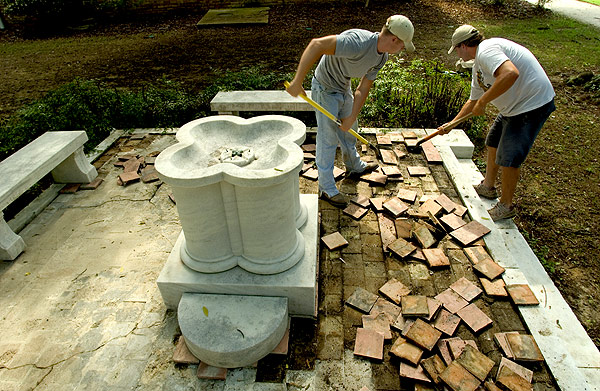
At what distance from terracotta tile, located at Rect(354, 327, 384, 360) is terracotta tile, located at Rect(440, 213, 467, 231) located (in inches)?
63.8

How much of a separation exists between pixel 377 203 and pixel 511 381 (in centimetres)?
220

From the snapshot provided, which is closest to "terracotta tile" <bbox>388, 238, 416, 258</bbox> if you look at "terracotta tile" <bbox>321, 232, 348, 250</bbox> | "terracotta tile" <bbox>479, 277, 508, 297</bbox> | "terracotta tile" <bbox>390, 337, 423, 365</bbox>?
"terracotta tile" <bbox>321, 232, 348, 250</bbox>

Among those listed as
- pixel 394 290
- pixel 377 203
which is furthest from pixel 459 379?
pixel 377 203

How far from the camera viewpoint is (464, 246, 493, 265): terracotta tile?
3.54m

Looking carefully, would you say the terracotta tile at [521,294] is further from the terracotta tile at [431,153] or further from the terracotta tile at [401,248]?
the terracotta tile at [431,153]

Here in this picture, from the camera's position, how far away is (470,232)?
3814 millimetres

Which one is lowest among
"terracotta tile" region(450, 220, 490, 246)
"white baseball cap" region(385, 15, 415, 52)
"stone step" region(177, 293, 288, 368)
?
"terracotta tile" region(450, 220, 490, 246)

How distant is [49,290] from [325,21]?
11.2 meters

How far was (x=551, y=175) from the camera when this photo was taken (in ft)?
16.3

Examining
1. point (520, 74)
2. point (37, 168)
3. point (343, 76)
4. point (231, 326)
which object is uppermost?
point (520, 74)

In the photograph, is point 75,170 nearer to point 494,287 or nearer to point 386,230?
point 386,230

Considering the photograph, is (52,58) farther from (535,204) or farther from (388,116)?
(535,204)

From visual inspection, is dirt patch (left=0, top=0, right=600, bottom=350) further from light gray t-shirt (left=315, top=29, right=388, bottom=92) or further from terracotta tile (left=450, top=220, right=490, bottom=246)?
light gray t-shirt (left=315, top=29, right=388, bottom=92)

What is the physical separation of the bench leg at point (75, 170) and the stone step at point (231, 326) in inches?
111
